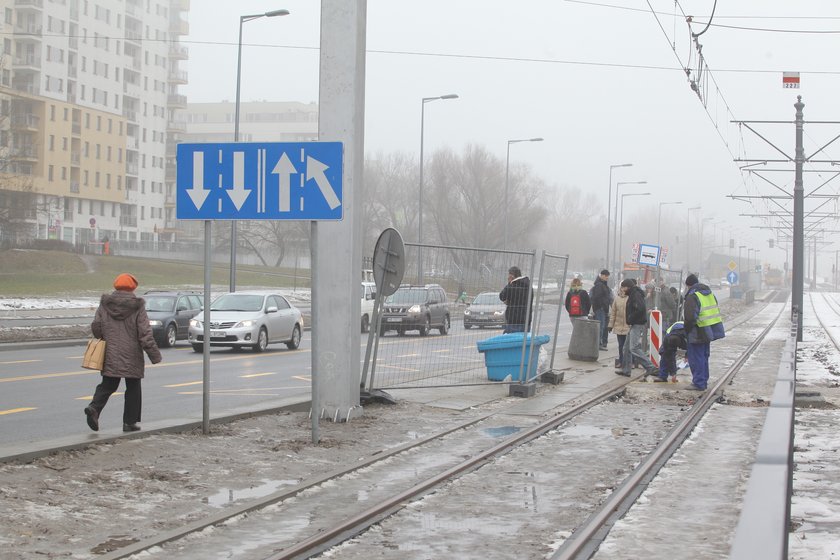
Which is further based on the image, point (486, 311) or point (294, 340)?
point (294, 340)

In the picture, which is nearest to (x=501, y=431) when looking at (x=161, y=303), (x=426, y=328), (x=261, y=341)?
(x=426, y=328)

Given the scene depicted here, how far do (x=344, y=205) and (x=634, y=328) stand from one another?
28.7 feet

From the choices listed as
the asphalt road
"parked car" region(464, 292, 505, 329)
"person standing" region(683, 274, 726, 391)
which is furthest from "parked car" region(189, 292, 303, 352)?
"person standing" region(683, 274, 726, 391)

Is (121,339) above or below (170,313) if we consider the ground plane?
above

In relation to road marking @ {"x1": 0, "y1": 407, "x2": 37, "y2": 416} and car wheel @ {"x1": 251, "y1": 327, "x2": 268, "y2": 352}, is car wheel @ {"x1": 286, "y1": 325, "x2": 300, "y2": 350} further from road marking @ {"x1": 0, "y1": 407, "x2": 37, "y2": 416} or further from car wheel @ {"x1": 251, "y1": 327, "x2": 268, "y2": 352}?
road marking @ {"x1": 0, "y1": 407, "x2": 37, "y2": 416}

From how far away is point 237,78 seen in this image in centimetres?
3522

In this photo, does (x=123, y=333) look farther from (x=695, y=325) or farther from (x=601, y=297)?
(x=601, y=297)

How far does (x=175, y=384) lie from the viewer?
16922mm

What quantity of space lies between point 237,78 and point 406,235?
47.8 meters

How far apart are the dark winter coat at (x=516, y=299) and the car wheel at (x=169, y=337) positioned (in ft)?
43.1

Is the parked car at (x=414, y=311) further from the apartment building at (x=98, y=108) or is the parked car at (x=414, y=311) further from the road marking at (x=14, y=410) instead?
the apartment building at (x=98, y=108)

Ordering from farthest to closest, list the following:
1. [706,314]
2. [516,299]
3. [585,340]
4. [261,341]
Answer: [261,341], [585,340], [706,314], [516,299]

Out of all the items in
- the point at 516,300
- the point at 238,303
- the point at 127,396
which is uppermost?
the point at 516,300

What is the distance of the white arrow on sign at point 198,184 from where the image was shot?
10664 millimetres
